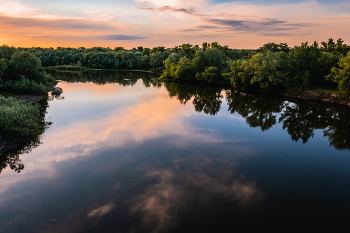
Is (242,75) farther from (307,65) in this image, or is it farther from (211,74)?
(307,65)

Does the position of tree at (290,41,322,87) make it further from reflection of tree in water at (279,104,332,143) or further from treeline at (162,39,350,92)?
reflection of tree in water at (279,104,332,143)

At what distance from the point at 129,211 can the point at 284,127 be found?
77.4ft

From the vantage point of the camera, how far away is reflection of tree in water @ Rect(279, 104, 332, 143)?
26775 mm

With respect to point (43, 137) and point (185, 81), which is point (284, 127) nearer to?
point (43, 137)

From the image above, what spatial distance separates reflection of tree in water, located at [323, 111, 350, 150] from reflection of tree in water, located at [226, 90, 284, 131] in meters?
6.61

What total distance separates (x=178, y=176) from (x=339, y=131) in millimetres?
23170

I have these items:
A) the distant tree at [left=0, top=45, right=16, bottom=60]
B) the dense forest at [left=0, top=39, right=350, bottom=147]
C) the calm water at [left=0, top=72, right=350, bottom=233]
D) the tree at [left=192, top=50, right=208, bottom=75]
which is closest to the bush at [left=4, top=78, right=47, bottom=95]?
the dense forest at [left=0, top=39, right=350, bottom=147]

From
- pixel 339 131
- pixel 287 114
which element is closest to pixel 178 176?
pixel 339 131

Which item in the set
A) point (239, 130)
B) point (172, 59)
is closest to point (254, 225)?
point (239, 130)

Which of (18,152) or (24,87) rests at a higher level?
(24,87)

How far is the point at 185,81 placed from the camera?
7294cm

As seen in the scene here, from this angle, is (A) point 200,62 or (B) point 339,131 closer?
(B) point 339,131


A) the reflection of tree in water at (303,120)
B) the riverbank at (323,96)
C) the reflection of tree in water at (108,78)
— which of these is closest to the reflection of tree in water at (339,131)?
the reflection of tree in water at (303,120)

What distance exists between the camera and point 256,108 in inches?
1507
